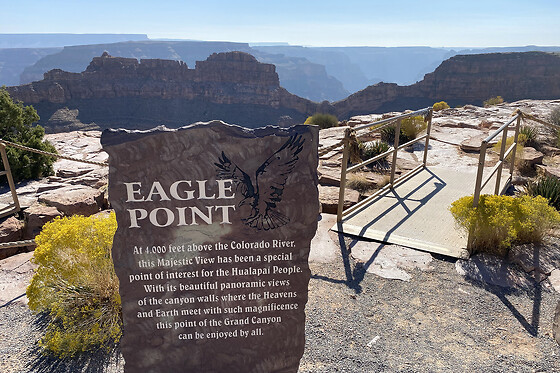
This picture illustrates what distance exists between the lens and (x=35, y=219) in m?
6.50

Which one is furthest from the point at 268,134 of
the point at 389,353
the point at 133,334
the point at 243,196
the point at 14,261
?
the point at 14,261

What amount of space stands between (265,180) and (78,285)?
7.16 feet

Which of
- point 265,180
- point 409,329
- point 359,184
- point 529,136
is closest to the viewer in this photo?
point 265,180

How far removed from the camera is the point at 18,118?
1012 cm

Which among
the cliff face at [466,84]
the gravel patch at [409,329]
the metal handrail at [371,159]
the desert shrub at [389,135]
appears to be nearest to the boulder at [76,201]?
the gravel patch at [409,329]

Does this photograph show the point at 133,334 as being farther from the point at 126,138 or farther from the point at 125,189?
the point at 126,138

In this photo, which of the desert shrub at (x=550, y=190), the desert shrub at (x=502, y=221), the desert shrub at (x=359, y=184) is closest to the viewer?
the desert shrub at (x=502, y=221)

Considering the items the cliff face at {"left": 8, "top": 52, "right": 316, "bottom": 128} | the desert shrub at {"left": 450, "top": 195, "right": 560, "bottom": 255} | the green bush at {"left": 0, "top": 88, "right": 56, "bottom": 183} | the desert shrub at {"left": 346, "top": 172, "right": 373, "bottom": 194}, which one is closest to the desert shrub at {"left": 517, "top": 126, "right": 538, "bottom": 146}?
the desert shrub at {"left": 346, "top": 172, "right": 373, "bottom": 194}

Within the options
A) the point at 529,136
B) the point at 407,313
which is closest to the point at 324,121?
the point at 529,136

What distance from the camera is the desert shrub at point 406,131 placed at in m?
11.0

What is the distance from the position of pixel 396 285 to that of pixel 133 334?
2583 mm

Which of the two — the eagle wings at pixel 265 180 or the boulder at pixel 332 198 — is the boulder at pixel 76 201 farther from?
the eagle wings at pixel 265 180

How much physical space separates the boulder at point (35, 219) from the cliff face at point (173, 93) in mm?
68030

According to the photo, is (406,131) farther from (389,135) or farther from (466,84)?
(466,84)
